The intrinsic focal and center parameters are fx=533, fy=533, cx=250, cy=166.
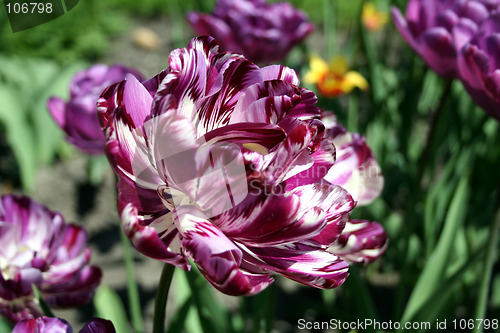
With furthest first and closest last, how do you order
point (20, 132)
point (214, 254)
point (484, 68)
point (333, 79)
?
point (20, 132) < point (333, 79) < point (484, 68) < point (214, 254)

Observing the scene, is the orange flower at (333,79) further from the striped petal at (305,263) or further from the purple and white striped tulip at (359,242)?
the striped petal at (305,263)

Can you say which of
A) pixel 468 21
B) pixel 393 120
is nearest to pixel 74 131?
pixel 468 21

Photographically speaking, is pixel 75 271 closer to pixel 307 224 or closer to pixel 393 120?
pixel 307 224

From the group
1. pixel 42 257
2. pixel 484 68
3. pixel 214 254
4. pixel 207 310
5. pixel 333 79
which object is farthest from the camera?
pixel 333 79

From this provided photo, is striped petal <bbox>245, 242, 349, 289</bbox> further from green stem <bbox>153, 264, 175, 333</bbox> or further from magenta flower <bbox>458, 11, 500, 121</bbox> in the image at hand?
magenta flower <bbox>458, 11, 500, 121</bbox>

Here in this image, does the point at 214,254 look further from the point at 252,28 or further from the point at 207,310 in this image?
the point at 252,28

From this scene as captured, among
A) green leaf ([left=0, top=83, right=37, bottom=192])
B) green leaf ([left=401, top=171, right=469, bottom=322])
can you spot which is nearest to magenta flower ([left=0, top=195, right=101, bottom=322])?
green leaf ([left=401, top=171, right=469, bottom=322])

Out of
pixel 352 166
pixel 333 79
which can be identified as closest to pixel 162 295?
pixel 352 166
